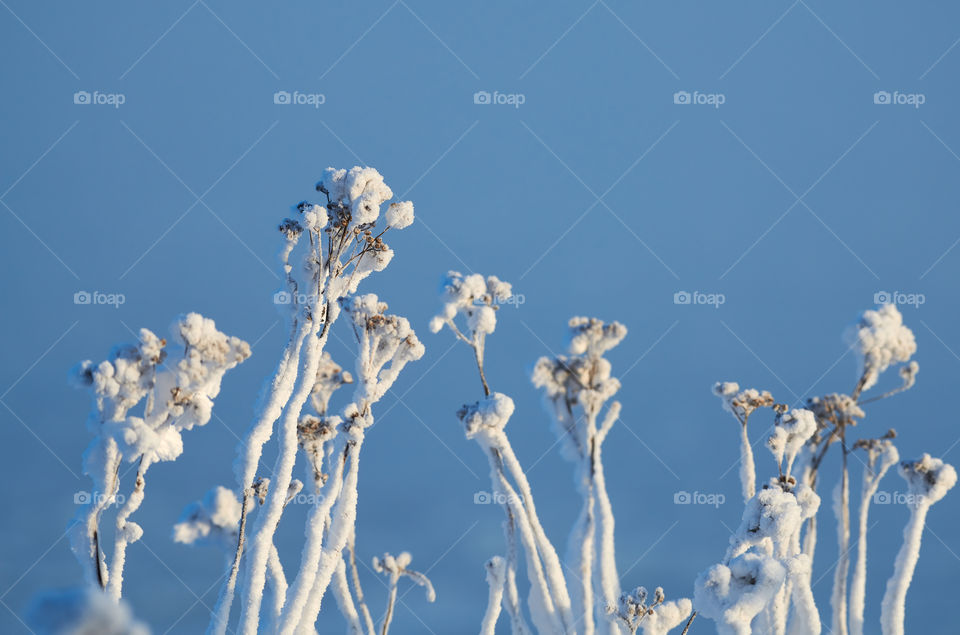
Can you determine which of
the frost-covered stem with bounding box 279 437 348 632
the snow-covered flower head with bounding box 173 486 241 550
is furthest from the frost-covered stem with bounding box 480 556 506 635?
the snow-covered flower head with bounding box 173 486 241 550

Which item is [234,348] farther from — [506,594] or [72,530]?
[506,594]

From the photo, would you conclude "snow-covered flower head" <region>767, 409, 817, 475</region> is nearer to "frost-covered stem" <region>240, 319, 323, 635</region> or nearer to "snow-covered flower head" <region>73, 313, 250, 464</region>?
"frost-covered stem" <region>240, 319, 323, 635</region>

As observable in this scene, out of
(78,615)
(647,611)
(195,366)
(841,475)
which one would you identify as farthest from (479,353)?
(78,615)

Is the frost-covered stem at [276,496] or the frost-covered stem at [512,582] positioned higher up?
the frost-covered stem at [512,582]

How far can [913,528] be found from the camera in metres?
14.0

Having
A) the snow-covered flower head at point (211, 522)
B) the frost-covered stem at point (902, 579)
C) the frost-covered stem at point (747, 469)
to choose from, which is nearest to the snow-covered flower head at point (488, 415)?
the snow-covered flower head at point (211, 522)

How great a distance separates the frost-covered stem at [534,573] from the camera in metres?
12.6

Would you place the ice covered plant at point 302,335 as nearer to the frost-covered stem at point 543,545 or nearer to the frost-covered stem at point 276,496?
the frost-covered stem at point 276,496

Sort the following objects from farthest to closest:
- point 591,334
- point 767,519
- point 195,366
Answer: point 591,334, point 195,366, point 767,519

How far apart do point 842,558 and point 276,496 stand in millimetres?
9703

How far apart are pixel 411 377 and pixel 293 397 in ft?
127

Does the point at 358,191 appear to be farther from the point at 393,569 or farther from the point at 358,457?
the point at 393,569

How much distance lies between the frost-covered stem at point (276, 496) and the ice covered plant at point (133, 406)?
1.27m

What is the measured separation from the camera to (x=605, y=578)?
12883 millimetres
